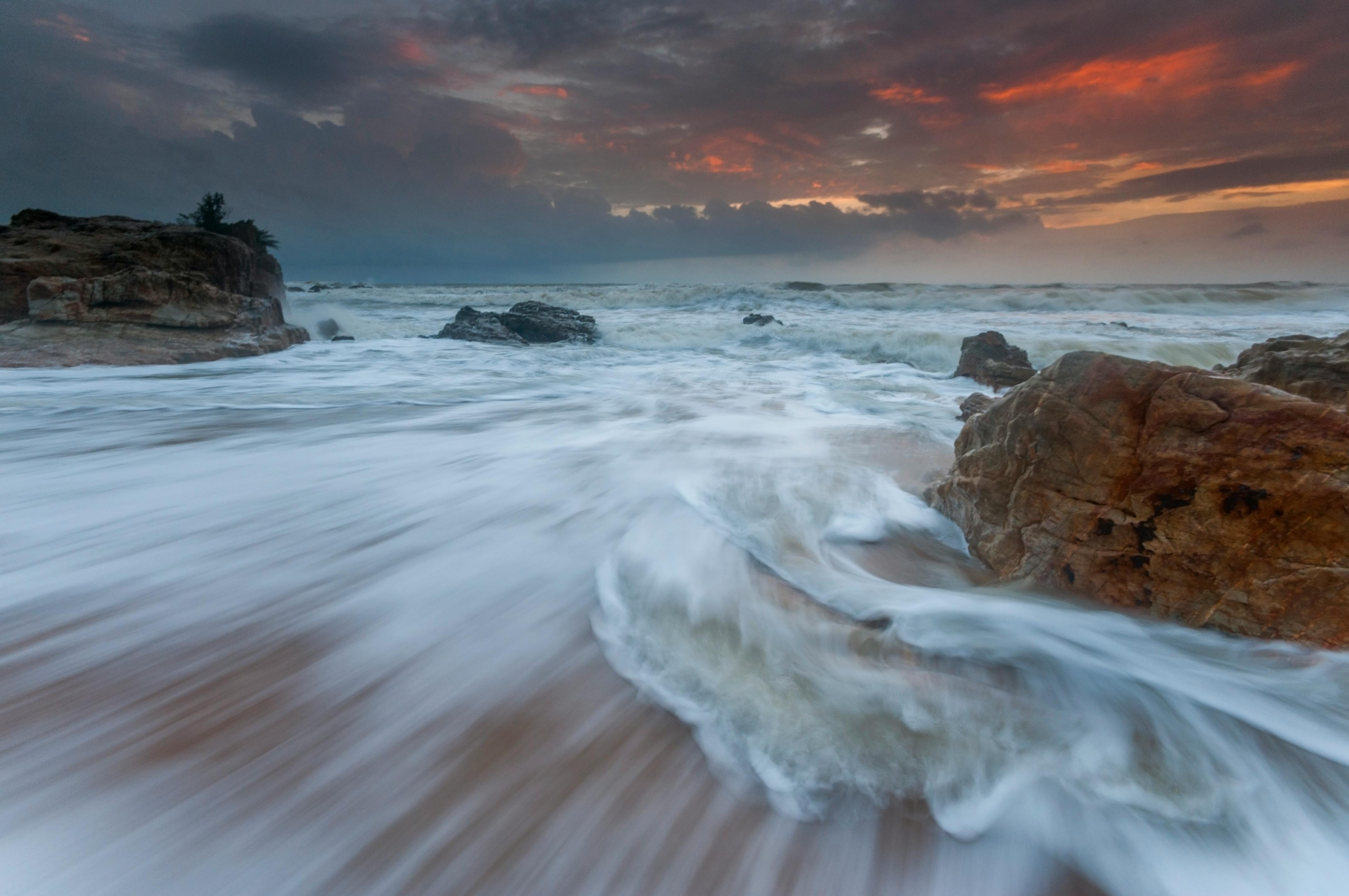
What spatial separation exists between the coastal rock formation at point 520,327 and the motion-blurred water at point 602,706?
11.0 m

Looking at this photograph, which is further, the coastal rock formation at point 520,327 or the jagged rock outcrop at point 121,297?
the coastal rock formation at point 520,327

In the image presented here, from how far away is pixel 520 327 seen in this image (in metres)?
15.8

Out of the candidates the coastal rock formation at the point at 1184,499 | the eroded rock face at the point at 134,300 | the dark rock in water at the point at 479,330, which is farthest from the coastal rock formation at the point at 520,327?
the coastal rock formation at the point at 1184,499

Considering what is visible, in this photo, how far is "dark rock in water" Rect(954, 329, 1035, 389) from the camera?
861 cm

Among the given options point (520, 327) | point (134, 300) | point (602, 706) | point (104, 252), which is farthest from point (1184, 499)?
point (520, 327)

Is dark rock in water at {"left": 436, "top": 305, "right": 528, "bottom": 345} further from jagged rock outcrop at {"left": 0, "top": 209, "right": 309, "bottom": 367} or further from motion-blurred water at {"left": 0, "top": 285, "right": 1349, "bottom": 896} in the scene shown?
motion-blurred water at {"left": 0, "top": 285, "right": 1349, "bottom": 896}

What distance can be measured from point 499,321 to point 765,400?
10.1m

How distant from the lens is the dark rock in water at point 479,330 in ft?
47.7

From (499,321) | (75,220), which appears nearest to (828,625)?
(499,321)

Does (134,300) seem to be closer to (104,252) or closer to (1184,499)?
(104,252)

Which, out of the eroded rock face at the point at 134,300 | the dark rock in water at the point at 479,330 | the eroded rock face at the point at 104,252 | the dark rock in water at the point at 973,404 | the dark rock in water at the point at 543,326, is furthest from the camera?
the dark rock in water at the point at 543,326

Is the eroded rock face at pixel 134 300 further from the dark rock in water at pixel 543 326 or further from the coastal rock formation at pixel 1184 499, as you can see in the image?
the coastal rock formation at pixel 1184 499

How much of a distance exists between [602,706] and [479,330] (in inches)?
566

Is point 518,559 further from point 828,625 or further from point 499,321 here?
point 499,321
